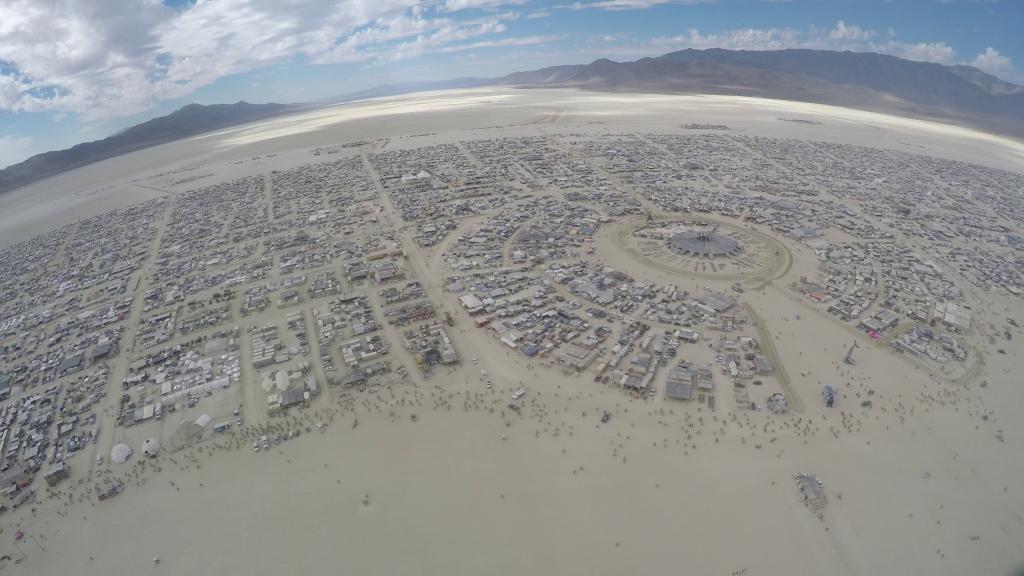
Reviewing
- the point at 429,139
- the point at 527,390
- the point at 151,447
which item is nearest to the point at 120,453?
the point at 151,447

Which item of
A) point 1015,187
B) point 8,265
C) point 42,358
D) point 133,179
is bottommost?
point 1015,187

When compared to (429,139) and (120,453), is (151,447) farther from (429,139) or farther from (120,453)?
(429,139)

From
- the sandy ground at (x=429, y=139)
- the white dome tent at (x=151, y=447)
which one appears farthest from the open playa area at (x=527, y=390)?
the sandy ground at (x=429, y=139)

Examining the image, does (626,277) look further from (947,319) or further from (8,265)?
(8,265)

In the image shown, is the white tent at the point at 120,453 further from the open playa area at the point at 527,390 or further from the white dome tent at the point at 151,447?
the white dome tent at the point at 151,447

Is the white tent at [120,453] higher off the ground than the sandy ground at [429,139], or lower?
lower

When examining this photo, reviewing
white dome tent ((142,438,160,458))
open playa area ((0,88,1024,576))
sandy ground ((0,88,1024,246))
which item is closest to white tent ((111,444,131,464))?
open playa area ((0,88,1024,576))

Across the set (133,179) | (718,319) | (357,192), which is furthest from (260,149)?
(718,319)
